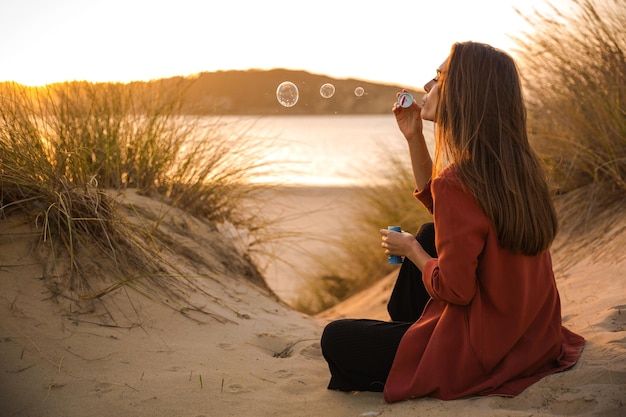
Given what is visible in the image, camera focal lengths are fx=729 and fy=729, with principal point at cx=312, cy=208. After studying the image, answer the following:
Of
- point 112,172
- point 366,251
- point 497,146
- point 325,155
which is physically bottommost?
point 325,155

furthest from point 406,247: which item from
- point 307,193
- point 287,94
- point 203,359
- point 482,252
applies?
point 307,193

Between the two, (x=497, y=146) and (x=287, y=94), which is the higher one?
(x=287, y=94)

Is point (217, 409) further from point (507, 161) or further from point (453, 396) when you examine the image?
point (507, 161)

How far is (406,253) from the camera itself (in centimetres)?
248

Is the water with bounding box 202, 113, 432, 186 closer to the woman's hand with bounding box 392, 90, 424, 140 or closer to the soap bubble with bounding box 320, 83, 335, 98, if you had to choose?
the soap bubble with bounding box 320, 83, 335, 98

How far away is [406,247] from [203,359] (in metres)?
1.13

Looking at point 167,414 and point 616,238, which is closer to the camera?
point 167,414

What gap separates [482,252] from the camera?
2.29 metres

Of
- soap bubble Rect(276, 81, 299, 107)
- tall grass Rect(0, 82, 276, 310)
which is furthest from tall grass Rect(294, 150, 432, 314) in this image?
soap bubble Rect(276, 81, 299, 107)

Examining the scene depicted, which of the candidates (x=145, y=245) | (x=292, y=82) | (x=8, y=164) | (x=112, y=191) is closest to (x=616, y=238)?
(x=292, y=82)

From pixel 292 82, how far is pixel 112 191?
1.30m

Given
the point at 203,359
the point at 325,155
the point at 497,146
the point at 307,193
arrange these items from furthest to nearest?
the point at 325,155, the point at 307,193, the point at 203,359, the point at 497,146

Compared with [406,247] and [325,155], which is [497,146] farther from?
[325,155]

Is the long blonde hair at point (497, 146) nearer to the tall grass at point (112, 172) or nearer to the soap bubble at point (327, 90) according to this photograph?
the tall grass at point (112, 172)
